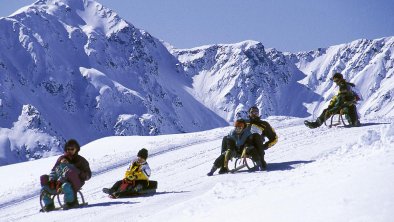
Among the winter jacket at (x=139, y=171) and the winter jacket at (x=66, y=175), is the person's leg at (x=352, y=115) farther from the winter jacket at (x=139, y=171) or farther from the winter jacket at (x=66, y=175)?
the winter jacket at (x=66, y=175)

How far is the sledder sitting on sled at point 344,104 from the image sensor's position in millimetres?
20344

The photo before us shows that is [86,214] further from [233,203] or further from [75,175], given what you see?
[233,203]

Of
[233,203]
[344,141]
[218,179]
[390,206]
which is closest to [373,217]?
[390,206]

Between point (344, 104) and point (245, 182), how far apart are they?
10.8m

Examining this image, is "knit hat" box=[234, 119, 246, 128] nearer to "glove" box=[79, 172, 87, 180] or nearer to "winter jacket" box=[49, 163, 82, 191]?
"glove" box=[79, 172, 87, 180]

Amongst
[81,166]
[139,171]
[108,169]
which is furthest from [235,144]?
[108,169]

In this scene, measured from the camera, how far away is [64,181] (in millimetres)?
11617

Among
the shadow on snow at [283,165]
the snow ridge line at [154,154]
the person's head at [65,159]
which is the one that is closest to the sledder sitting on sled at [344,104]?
the snow ridge line at [154,154]

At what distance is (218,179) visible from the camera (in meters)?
13.6

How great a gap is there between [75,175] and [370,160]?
6.00 metres

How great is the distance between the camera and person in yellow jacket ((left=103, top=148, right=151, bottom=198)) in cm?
1277

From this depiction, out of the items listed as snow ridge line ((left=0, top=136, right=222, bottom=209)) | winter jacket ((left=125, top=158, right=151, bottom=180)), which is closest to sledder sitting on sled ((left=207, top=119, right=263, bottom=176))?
winter jacket ((left=125, top=158, right=151, bottom=180))

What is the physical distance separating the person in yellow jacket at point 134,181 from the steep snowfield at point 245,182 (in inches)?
11.7

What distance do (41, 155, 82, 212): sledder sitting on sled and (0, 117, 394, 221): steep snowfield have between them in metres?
0.39
